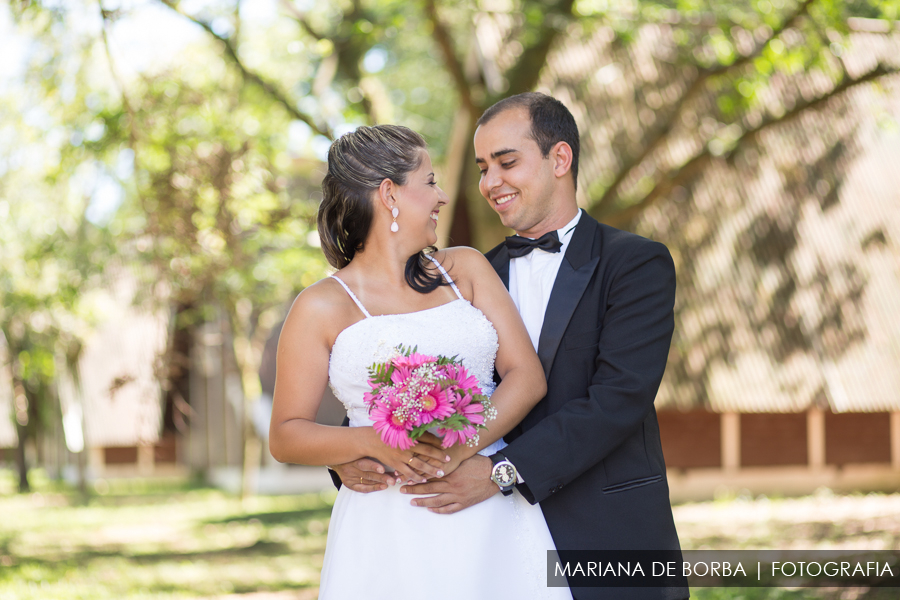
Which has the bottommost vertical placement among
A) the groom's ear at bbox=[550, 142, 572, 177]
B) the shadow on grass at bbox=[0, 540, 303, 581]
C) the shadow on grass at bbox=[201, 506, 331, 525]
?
the shadow on grass at bbox=[201, 506, 331, 525]

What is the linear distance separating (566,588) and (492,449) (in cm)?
56

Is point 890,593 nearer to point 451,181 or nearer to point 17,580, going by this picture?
point 451,181

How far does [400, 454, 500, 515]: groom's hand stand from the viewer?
280 cm

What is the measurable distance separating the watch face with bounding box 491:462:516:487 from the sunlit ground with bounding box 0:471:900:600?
17.2 feet

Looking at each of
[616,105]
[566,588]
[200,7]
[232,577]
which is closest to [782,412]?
[616,105]

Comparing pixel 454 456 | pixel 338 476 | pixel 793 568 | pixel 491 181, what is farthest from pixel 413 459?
pixel 793 568

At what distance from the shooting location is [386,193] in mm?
3031

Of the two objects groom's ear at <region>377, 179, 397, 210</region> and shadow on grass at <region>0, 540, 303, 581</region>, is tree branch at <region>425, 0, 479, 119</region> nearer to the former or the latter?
groom's ear at <region>377, 179, 397, 210</region>

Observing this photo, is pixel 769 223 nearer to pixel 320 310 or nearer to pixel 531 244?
pixel 531 244

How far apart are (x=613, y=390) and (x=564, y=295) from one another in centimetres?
43

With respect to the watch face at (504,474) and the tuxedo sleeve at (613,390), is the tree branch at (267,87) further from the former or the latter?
the watch face at (504,474)

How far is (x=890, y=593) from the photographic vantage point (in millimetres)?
6922

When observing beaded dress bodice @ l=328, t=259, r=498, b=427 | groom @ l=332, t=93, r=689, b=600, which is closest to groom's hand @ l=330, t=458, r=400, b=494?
groom @ l=332, t=93, r=689, b=600

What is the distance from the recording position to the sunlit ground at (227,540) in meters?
8.04
